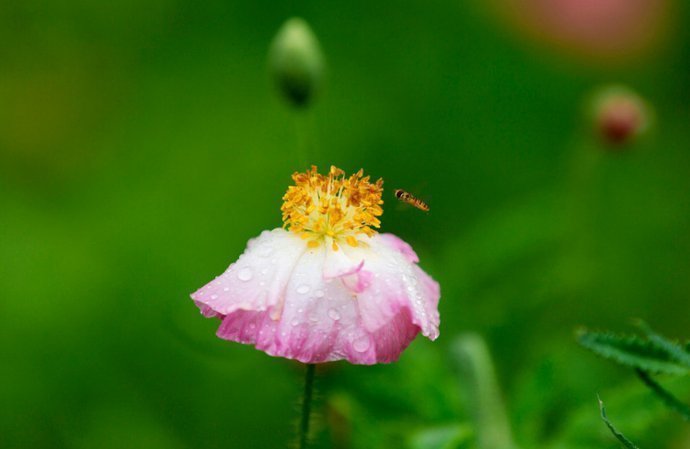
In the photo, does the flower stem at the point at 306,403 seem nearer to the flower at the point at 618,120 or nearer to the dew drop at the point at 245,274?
the dew drop at the point at 245,274

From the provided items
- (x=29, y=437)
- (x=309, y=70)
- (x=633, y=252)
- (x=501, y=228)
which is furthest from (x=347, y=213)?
(x=633, y=252)

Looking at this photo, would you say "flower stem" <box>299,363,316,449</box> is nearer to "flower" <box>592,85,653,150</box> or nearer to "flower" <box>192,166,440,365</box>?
"flower" <box>192,166,440,365</box>

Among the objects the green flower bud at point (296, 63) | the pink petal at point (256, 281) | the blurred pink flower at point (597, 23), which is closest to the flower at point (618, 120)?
the green flower bud at point (296, 63)

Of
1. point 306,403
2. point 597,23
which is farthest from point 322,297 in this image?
point 597,23

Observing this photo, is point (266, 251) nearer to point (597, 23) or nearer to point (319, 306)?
point (319, 306)

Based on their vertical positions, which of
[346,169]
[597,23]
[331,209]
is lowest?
[331,209]

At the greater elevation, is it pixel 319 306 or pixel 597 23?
pixel 597 23
